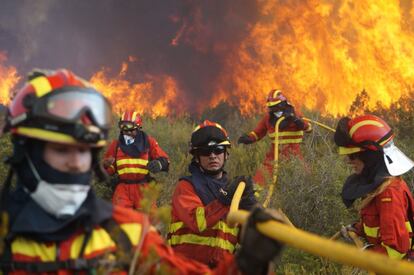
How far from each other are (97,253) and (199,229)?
75.2 inches

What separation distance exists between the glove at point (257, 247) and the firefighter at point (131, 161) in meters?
5.55

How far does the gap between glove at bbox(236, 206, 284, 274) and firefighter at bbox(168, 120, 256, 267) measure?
2.10 m

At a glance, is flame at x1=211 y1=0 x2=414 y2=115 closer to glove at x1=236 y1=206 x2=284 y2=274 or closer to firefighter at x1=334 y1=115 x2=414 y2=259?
firefighter at x1=334 y1=115 x2=414 y2=259

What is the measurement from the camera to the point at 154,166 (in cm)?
737

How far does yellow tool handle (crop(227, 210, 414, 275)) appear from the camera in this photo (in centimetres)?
150

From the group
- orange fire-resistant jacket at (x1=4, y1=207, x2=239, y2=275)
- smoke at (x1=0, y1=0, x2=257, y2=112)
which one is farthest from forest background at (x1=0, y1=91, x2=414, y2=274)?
smoke at (x1=0, y1=0, x2=257, y2=112)

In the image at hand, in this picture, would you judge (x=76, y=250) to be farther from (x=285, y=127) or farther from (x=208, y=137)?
(x=285, y=127)

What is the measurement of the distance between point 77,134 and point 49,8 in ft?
88.8

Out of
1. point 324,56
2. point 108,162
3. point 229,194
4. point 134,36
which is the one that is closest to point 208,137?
point 229,194

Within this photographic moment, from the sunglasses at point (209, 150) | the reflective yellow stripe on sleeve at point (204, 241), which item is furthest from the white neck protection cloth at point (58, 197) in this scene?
the sunglasses at point (209, 150)

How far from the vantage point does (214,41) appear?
22594 mm

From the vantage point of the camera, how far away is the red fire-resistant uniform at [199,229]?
405 centimetres

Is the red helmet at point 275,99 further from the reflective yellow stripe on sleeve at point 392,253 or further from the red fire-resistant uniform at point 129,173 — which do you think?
the reflective yellow stripe on sleeve at point 392,253

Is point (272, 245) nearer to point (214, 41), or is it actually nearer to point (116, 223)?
point (116, 223)
